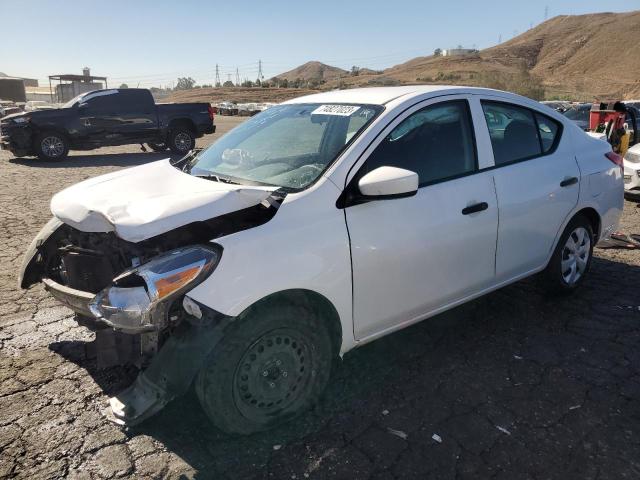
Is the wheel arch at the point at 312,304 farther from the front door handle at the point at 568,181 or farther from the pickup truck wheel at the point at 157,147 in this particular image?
the pickup truck wheel at the point at 157,147

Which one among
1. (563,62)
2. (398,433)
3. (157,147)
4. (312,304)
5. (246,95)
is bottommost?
(398,433)

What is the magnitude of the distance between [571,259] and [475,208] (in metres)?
1.59

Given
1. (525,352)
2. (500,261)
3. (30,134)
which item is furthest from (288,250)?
(30,134)

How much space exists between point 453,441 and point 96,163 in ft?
43.7

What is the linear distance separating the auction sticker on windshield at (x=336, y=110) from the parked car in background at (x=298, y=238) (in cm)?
1

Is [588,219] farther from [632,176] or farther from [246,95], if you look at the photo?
[246,95]

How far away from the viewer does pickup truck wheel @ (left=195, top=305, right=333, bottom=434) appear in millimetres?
2490

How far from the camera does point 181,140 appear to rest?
1591 cm

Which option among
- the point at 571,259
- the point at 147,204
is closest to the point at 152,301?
the point at 147,204

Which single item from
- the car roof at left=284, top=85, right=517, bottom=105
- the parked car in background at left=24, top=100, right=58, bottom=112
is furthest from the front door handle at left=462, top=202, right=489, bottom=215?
the parked car in background at left=24, top=100, right=58, bottom=112

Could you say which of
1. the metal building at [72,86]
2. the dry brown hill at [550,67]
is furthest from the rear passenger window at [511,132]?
the dry brown hill at [550,67]

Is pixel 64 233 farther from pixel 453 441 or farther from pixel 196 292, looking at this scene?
pixel 453 441

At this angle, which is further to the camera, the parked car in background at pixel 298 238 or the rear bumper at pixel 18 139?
the rear bumper at pixel 18 139

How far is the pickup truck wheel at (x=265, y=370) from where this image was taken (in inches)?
98.0
